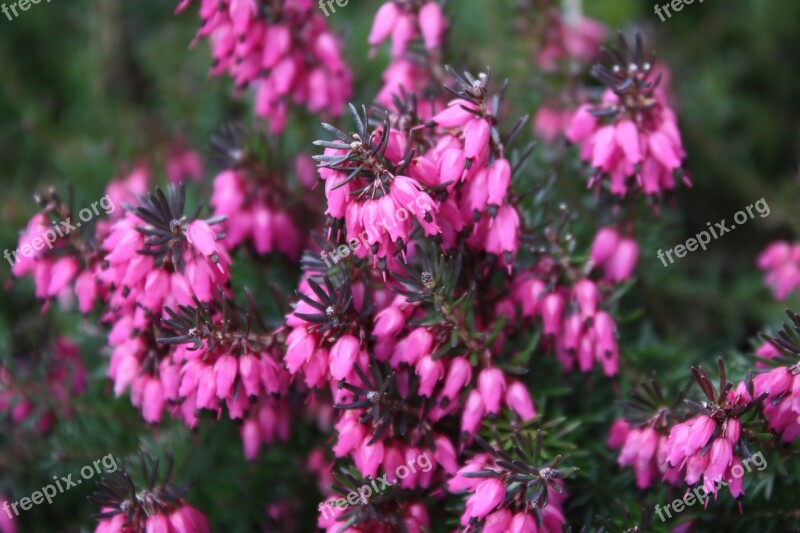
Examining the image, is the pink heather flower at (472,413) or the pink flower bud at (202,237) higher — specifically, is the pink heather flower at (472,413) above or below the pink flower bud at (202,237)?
below

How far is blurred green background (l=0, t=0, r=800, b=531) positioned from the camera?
2785 millimetres

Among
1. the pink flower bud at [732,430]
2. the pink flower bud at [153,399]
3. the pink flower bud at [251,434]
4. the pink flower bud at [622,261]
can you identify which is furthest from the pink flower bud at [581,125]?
the pink flower bud at [153,399]

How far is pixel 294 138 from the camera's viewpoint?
337 cm

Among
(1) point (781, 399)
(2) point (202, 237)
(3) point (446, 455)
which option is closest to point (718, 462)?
(1) point (781, 399)

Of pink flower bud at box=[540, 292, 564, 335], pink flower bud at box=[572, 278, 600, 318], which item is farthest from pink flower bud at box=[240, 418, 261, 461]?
pink flower bud at box=[572, 278, 600, 318]

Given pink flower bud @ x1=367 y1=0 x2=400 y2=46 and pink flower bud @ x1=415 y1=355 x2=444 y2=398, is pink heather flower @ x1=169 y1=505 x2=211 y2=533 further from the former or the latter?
pink flower bud @ x1=367 y1=0 x2=400 y2=46

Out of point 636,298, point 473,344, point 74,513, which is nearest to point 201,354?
point 473,344

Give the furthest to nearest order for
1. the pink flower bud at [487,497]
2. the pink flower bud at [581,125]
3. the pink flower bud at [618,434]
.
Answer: the pink flower bud at [581,125]
the pink flower bud at [618,434]
the pink flower bud at [487,497]

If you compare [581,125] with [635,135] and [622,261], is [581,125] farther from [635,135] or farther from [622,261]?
[622,261]

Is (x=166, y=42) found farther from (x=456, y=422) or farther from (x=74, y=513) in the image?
(x=456, y=422)

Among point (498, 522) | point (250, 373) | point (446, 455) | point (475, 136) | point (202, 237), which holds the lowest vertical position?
point (498, 522)

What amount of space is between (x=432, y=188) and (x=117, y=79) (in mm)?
3013

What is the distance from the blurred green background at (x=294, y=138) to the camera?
9.14ft

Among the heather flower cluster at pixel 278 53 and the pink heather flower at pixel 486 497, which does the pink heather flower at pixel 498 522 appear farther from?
the heather flower cluster at pixel 278 53
